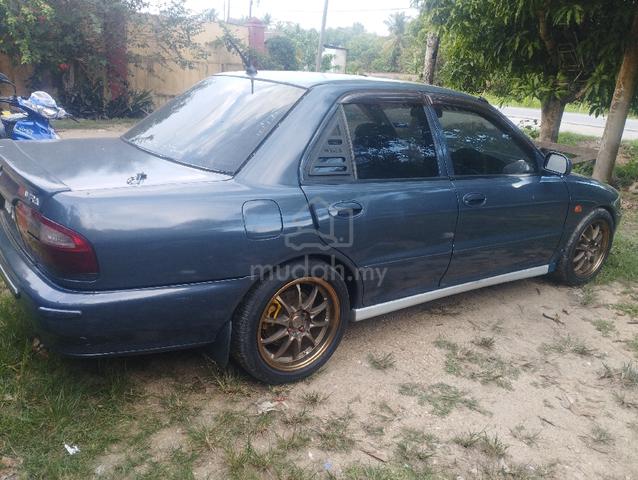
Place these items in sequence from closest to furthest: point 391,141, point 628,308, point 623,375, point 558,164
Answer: point 391,141 → point 623,375 → point 558,164 → point 628,308

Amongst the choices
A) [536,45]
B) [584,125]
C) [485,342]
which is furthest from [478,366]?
[584,125]

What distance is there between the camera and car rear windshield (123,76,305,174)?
293 centimetres

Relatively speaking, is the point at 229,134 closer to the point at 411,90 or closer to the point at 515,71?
the point at 411,90

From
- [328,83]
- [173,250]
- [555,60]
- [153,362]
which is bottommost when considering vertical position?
[153,362]

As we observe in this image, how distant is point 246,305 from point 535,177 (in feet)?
7.88

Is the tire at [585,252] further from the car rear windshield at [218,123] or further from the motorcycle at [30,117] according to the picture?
the motorcycle at [30,117]

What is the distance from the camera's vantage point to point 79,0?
11516 mm

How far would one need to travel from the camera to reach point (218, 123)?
3.15m

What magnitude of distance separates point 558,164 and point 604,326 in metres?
1.25

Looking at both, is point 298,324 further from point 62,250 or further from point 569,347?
point 569,347

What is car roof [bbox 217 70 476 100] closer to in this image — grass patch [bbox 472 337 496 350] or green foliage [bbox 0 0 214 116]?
grass patch [bbox 472 337 496 350]

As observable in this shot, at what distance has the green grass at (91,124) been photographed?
11.3 metres

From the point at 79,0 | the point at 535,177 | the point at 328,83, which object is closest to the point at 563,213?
the point at 535,177

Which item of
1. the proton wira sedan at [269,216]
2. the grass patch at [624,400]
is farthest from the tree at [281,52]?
the grass patch at [624,400]
